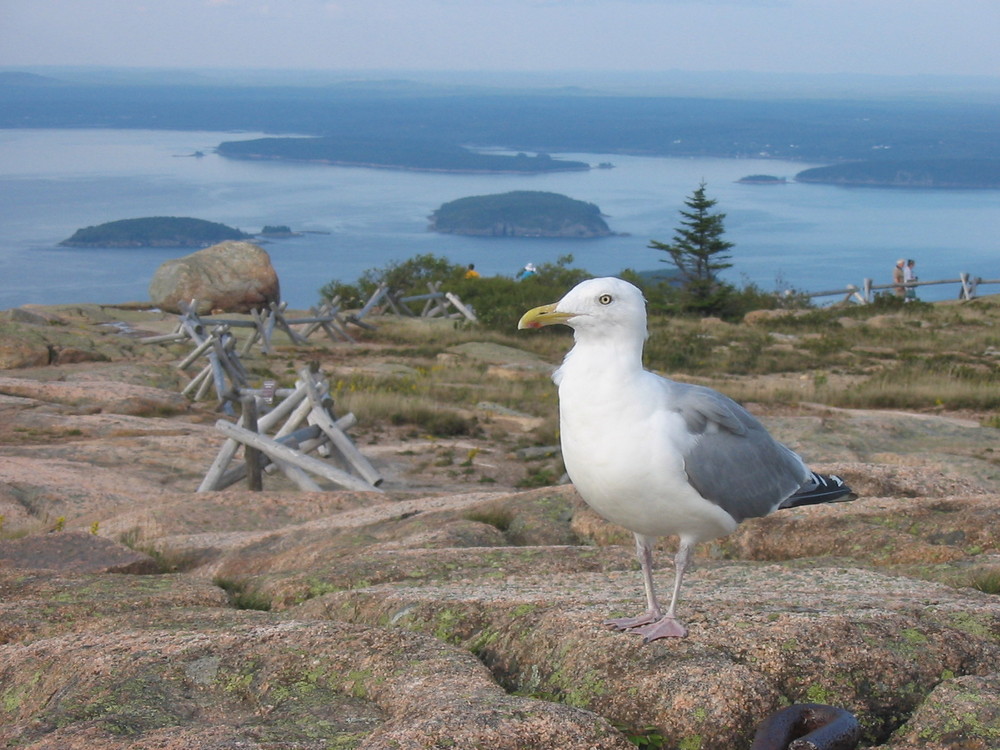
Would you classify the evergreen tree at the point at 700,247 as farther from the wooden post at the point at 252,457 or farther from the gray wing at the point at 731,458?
the gray wing at the point at 731,458

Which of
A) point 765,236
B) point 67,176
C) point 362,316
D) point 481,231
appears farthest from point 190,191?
point 362,316

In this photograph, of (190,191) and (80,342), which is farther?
(190,191)

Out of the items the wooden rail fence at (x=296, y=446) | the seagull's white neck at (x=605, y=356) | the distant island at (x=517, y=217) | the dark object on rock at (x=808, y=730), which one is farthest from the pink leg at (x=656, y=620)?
the distant island at (x=517, y=217)

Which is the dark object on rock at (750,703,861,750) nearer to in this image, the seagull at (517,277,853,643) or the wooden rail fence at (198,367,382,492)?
the seagull at (517,277,853,643)

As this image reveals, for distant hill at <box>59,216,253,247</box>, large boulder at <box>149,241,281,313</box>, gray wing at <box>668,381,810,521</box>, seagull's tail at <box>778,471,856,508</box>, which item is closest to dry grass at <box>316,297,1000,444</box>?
large boulder at <box>149,241,281,313</box>

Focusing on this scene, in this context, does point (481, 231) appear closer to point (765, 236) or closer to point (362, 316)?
point (765, 236)
